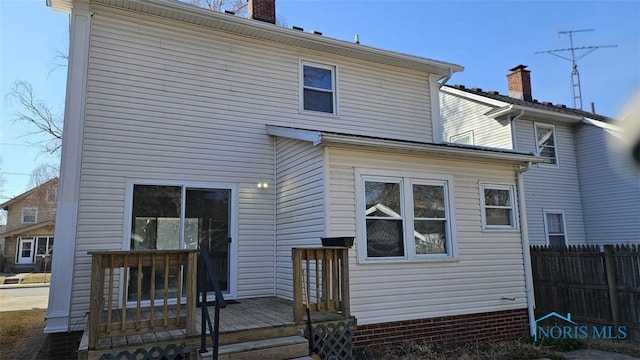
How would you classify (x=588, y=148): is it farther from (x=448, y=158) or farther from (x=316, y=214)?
(x=316, y=214)

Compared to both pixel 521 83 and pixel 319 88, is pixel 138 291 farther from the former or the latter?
pixel 521 83

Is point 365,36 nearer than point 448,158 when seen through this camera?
No

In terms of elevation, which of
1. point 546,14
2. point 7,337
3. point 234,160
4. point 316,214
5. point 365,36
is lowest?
point 7,337

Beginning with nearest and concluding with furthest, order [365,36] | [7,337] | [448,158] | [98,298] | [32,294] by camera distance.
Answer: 1. [98,298]
2. [448,158]
3. [7,337]
4. [365,36]
5. [32,294]

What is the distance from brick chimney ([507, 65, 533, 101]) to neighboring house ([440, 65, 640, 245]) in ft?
5.23

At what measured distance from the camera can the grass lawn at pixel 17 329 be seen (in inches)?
324

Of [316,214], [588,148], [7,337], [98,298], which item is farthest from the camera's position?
[588,148]

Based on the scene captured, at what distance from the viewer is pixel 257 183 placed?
8156 millimetres

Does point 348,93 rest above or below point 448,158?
above

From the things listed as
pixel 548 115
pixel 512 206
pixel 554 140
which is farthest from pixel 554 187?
pixel 512 206

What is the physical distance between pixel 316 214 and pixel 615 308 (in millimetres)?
6211

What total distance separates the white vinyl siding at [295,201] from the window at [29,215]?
30924mm

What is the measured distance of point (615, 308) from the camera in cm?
805

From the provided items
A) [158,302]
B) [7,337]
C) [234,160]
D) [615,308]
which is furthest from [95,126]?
[615,308]
